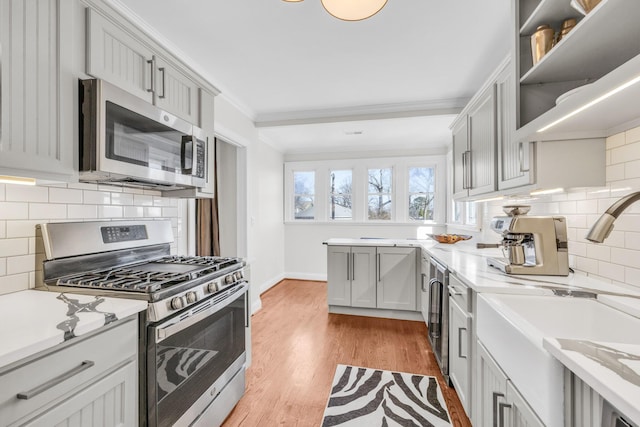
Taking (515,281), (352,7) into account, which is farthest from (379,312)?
(352,7)

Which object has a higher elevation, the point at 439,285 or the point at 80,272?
the point at 80,272

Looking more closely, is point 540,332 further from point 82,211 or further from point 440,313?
point 82,211

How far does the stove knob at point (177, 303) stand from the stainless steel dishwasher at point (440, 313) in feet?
5.68

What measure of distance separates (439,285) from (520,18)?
5.80ft

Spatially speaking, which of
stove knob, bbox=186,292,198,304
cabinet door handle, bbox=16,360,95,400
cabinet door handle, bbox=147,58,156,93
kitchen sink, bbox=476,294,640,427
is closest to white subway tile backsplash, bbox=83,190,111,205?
cabinet door handle, bbox=147,58,156,93

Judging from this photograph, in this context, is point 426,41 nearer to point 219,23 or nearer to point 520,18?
point 520,18

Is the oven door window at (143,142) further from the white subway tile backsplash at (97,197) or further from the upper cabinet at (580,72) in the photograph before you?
the upper cabinet at (580,72)

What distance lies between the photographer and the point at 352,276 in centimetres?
336

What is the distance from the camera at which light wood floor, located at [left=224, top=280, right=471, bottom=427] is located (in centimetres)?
184

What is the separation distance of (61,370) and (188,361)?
59cm

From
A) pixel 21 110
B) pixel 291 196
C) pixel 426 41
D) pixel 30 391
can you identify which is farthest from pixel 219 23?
pixel 291 196

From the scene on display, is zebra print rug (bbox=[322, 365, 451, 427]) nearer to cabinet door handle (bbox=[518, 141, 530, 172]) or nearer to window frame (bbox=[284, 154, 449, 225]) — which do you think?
cabinet door handle (bbox=[518, 141, 530, 172])

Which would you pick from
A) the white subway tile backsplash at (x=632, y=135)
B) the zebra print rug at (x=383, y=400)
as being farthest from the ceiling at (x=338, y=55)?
the zebra print rug at (x=383, y=400)

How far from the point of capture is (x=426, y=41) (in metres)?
2.16
